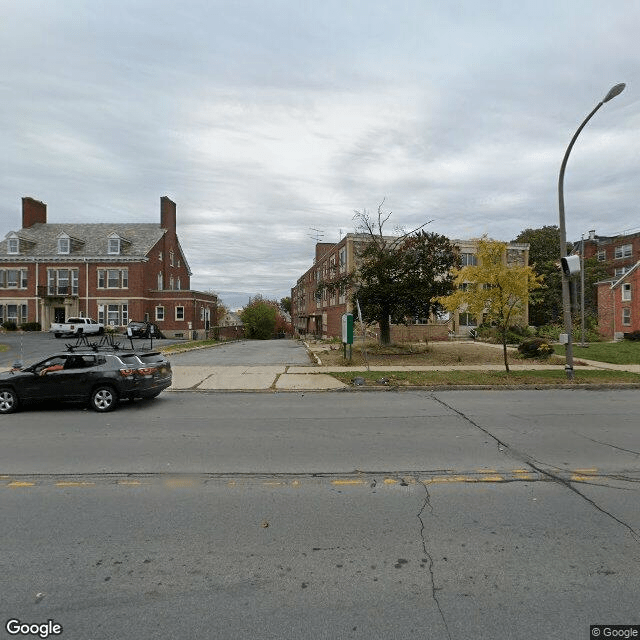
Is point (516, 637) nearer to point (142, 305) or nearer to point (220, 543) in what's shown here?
point (220, 543)

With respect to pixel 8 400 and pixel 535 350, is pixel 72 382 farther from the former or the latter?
pixel 535 350

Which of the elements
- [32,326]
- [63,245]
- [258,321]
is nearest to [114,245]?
[63,245]

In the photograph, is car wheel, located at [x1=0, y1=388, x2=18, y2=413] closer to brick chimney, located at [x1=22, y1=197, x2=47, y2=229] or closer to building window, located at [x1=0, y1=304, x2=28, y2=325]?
building window, located at [x1=0, y1=304, x2=28, y2=325]

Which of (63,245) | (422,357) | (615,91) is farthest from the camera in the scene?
(63,245)

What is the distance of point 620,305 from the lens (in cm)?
3444

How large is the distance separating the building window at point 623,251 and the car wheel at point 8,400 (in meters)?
68.5

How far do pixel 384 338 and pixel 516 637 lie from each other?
813 inches

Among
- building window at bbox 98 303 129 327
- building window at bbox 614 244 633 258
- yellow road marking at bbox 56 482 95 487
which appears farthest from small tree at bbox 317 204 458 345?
building window at bbox 614 244 633 258

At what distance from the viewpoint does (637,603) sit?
9.49ft

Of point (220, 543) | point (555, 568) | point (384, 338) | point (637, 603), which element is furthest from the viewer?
point (384, 338)

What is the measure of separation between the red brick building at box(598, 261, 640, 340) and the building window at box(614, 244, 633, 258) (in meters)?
26.8

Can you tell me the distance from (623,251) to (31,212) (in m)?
75.8

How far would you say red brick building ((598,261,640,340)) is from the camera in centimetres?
3281

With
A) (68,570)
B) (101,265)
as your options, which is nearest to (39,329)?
(101,265)
